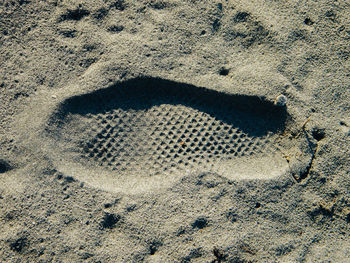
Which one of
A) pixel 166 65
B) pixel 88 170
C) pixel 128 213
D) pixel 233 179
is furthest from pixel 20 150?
pixel 233 179

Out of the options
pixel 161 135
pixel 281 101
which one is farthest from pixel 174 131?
pixel 281 101

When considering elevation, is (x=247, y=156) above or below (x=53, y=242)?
above

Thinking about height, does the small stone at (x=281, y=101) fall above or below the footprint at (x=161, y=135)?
above

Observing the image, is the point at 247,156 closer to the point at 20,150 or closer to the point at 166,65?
the point at 166,65

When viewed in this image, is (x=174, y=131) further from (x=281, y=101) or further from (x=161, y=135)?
(x=281, y=101)

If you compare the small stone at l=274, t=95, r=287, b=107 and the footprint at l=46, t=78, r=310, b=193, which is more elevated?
the small stone at l=274, t=95, r=287, b=107

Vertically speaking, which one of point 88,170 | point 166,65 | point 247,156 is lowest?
point 88,170
